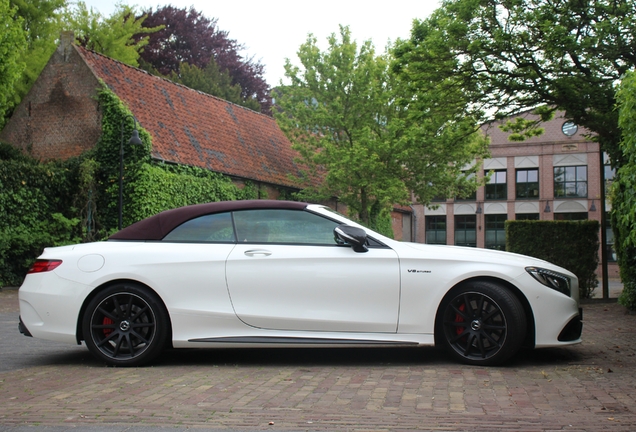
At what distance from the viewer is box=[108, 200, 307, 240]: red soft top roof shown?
20.5ft

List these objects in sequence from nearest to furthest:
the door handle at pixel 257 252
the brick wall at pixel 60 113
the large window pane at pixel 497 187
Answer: the door handle at pixel 257 252, the brick wall at pixel 60 113, the large window pane at pixel 497 187

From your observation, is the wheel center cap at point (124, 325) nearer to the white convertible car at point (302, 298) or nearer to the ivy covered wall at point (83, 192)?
the white convertible car at point (302, 298)

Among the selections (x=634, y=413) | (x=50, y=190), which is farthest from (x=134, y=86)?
(x=634, y=413)

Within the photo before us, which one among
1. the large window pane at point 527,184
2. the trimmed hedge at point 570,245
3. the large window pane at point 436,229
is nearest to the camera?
the trimmed hedge at point 570,245

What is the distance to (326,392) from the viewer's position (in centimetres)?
485

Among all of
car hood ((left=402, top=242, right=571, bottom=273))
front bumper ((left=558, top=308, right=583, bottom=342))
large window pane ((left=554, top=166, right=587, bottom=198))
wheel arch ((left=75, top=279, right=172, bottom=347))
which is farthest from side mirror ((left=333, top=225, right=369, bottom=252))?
large window pane ((left=554, top=166, right=587, bottom=198))

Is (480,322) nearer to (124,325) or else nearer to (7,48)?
(124,325)

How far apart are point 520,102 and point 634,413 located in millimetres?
12534

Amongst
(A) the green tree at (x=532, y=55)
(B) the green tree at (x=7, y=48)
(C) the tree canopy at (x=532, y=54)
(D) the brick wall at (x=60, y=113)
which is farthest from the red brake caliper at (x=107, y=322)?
(B) the green tree at (x=7, y=48)

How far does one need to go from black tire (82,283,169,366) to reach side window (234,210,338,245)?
3.32ft

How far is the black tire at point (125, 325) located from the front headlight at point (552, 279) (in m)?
3.29

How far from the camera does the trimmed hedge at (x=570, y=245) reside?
15.4 meters

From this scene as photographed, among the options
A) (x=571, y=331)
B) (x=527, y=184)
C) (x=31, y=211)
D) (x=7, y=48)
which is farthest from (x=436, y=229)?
(x=571, y=331)

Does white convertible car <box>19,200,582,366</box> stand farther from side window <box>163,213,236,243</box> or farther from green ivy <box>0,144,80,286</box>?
green ivy <box>0,144,80,286</box>
